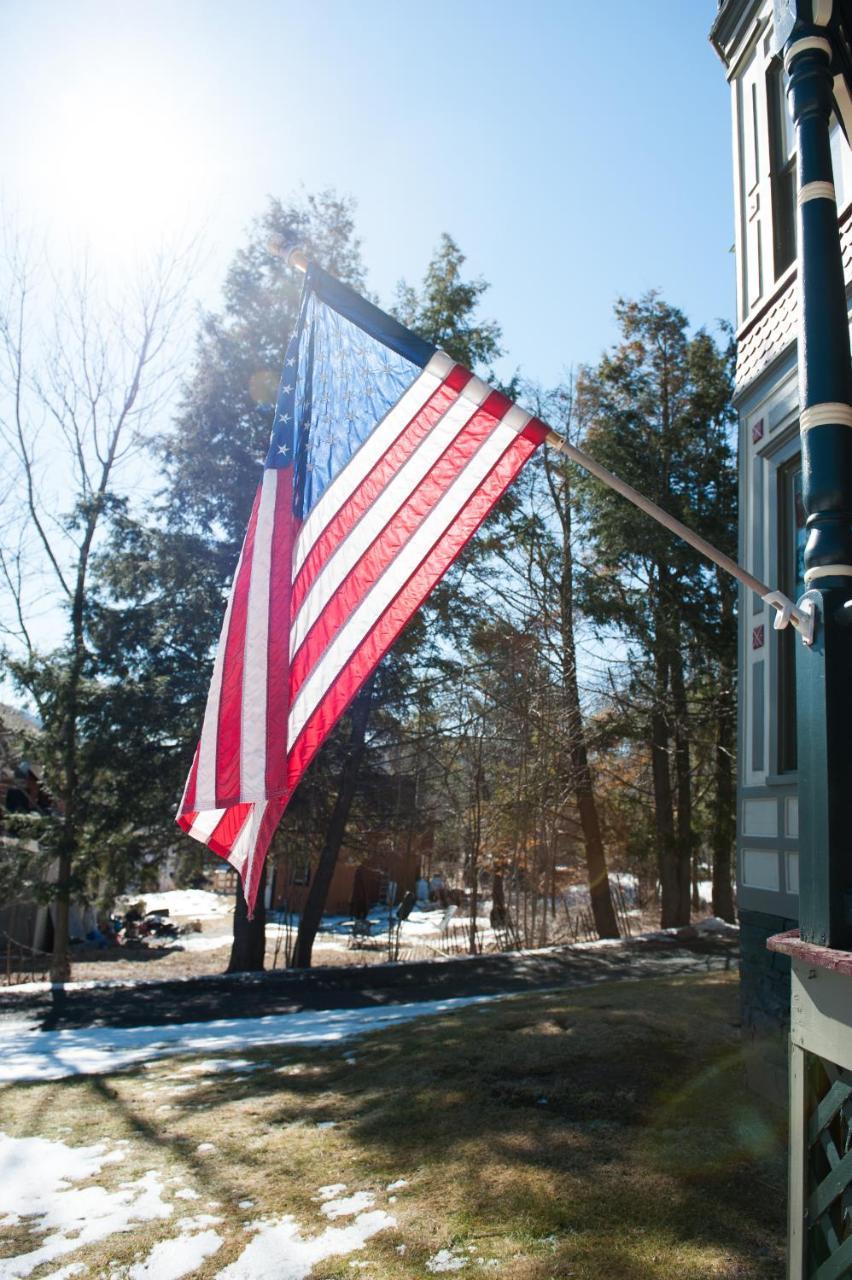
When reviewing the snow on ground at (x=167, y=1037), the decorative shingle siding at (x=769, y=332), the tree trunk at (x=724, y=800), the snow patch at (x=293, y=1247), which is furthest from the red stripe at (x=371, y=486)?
the tree trunk at (x=724, y=800)

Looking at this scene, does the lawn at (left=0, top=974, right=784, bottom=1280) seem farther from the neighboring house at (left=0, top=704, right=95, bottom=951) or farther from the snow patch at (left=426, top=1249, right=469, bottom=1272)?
the neighboring house at (left=0, top=704, right=95, bottom=951)

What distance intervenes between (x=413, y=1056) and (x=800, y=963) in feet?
18.2

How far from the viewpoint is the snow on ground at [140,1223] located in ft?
12.8

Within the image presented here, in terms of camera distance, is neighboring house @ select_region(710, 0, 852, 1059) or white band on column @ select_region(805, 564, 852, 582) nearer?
white band on column @ select_region(805, 564, 852, 582)

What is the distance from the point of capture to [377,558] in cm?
452

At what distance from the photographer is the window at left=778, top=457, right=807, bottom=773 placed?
6383mm

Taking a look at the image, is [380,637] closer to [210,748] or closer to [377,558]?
[377,558]

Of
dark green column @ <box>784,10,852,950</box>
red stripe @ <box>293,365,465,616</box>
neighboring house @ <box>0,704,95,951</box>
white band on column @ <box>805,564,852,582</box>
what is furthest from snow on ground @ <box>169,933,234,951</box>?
white band on column @ <box>805,564,852,582</box>

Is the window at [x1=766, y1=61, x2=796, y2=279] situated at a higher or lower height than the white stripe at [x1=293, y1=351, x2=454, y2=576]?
higher

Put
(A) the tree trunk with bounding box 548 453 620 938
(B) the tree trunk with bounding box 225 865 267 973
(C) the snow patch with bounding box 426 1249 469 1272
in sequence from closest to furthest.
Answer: (C) the snow patch with bounding box 426 1249 469 1272 → (B) the tree trunk with bounding box 225 865 267 973 → (A) the tree trunk with bounding box 548 453 620 938

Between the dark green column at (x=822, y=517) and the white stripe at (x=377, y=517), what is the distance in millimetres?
1789

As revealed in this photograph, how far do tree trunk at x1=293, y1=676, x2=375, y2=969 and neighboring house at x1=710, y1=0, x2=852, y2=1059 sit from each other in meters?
9.93

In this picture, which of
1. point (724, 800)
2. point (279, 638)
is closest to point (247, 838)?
point (279, 638)

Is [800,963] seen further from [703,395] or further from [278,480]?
[703,395]
